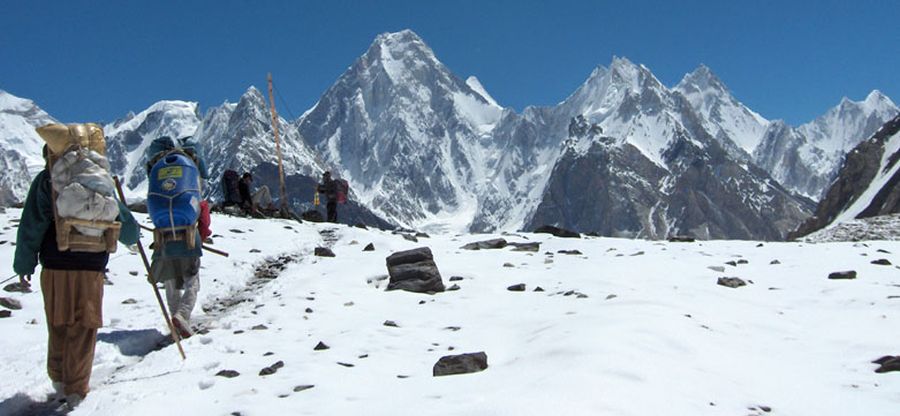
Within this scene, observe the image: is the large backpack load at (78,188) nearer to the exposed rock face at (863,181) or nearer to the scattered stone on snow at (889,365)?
the scattered stone on snow at (889,365)

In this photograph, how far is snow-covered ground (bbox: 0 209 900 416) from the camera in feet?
22.0

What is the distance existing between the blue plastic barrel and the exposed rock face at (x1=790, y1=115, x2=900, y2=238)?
98699mm

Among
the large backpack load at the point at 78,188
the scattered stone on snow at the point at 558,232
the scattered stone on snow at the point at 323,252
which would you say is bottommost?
the scattered stone on snow at the point at 323,252

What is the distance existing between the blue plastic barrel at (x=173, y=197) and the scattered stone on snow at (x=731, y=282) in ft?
31.4

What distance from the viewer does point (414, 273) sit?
559 inches

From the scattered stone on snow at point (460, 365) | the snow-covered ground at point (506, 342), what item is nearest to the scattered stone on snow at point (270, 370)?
the snow-covered ground at point (506, 342)

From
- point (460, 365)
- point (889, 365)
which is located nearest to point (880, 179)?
point (889, 365)

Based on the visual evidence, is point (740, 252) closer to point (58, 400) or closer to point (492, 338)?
point (492, 338)

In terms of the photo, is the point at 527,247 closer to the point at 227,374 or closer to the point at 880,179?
the point at 227,374

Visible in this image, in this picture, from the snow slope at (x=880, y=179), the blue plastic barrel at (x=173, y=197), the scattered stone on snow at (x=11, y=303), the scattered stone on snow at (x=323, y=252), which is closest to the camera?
the blue plastic barrel at (x=173, y=197)

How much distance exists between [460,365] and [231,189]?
908 inches

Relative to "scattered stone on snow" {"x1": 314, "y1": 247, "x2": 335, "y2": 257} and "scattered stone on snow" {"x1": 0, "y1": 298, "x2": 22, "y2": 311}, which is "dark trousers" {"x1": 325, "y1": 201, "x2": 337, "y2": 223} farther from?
"scattered stone on snow" {"x1": 0, "y1": 298, "x2": 22, "y2": 311}

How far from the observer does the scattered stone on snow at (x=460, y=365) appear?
765cm

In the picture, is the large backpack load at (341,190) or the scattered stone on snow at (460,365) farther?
the large backpack load at (341,190)
